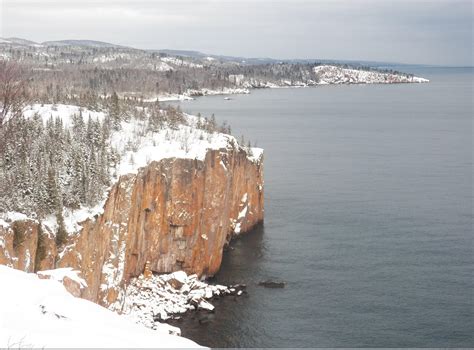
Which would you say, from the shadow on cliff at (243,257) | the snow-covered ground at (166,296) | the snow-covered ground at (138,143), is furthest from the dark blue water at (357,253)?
the snow-covered ground at (138,143)

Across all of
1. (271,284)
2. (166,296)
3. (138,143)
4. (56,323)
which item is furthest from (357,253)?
(56,323)

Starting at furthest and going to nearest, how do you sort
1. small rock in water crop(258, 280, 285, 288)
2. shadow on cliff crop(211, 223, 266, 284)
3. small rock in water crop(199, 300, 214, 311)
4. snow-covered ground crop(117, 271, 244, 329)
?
shadow on cliff crop(211, 223, 266, 284) < small rock in water crop(258, 280, 285, 288) < small rock in water crop(199, 300, 214, 311) < snow-covered ground crop(117, 271, 244, 329)

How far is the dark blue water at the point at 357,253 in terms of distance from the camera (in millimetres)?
38156

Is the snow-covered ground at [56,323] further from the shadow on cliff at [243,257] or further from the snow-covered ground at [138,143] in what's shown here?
Answer: the shadow on cliff at [243,257]

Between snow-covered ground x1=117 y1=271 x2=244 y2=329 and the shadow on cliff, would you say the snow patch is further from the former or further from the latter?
the shadow on cliff

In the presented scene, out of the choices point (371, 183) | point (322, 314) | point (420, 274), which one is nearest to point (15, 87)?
point (322, 314)

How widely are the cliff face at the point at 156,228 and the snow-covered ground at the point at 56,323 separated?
49.9 feet

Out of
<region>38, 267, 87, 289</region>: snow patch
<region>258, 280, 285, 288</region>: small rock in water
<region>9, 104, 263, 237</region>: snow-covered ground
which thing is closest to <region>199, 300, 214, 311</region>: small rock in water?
<region>258, 280, 285, 288</region>: small rock in water

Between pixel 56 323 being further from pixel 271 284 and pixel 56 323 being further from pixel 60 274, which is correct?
pixel 271 284

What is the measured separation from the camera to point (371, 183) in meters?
74.6

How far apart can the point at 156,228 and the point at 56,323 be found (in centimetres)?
3179

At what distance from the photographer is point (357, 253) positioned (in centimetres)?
5075

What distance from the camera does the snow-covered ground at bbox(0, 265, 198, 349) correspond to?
14852 mm

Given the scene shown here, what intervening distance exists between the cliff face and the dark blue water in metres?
3.33
